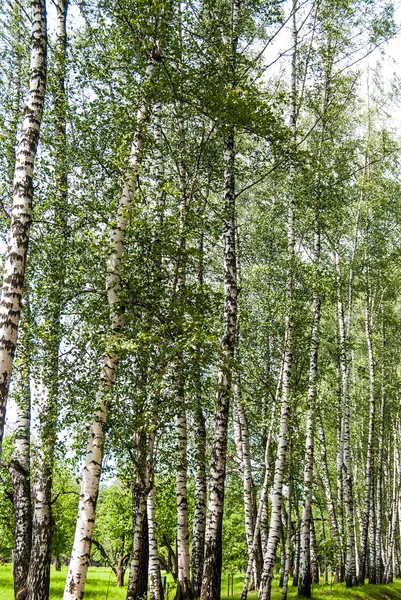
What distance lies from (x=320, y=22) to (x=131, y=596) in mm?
→ 17128

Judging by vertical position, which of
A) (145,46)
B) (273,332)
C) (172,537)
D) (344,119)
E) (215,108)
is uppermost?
(344,119)

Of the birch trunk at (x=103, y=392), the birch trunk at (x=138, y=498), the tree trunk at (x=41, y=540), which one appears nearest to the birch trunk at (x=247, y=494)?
the birch trunk at (x=138, y=498)

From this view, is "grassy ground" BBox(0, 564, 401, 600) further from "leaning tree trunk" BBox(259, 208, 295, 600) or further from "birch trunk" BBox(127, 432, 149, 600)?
"birch trunk" BBox(127, 432, 149, 600)

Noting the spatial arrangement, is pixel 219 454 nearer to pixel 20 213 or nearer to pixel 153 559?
pixel 153 559

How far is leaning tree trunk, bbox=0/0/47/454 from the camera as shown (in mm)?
6363

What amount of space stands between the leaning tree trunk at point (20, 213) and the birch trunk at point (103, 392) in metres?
1.61

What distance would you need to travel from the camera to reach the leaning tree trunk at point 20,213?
6.36 m

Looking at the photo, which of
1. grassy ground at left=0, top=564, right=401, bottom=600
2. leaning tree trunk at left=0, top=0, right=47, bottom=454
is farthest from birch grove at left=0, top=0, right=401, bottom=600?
grassy ground at left=0, top=564, right=401, bottom=600

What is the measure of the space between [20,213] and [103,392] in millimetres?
2802

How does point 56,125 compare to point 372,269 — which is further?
point 372,269

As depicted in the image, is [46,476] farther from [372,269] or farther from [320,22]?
[372,269]

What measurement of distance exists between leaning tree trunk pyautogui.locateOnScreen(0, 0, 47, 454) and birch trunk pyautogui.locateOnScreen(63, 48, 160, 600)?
5.28 feet

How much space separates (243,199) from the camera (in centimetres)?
2253

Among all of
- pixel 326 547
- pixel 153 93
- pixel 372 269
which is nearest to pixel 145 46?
pixel 153 93
